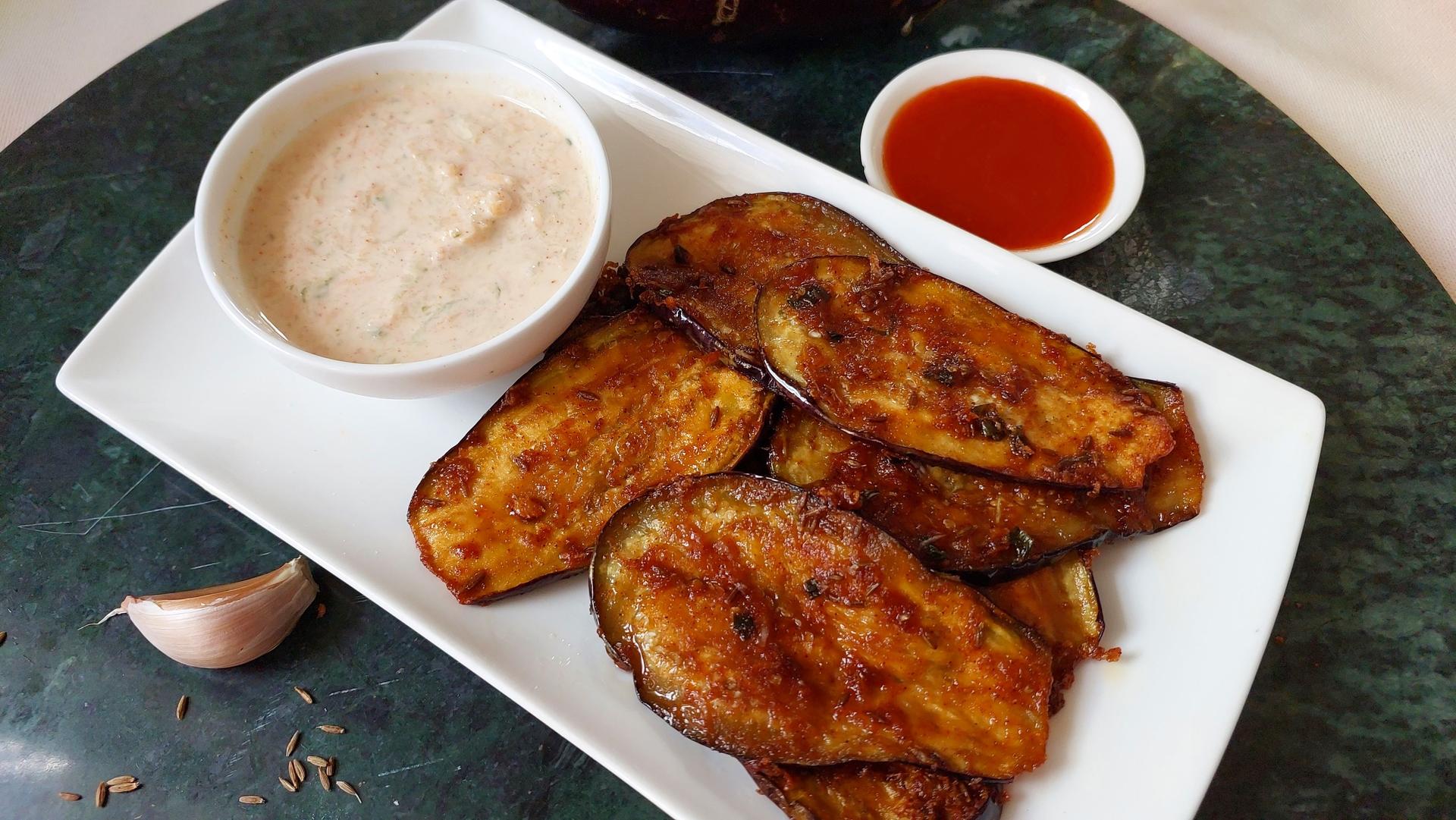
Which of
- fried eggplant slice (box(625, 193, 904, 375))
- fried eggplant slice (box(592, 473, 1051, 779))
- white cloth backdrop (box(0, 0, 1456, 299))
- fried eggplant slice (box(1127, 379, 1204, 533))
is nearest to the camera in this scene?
fried eggplant slice (box(592, 473, 1051, 779))

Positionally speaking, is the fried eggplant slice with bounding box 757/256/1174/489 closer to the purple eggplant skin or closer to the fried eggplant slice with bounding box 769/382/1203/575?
the fried eggplant slice with bounding box 769/382/1203/575

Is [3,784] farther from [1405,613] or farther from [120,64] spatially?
[1405,613]

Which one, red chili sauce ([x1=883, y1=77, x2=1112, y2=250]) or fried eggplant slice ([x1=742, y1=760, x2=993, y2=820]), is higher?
red chili sauce ([x1=883, y1=77, x2=1112, y2=250])

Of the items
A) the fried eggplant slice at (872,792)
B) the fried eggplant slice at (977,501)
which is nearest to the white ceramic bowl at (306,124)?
the fried eggplant slice at (977,501)

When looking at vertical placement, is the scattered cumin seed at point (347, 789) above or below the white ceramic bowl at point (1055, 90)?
below

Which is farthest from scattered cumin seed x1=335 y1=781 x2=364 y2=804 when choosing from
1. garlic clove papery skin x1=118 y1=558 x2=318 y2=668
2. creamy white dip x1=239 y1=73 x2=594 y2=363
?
creamy white dip x1=239 y1=73 x2=594 y2=363

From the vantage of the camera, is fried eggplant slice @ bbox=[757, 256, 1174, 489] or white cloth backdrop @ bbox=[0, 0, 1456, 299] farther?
white cloth backdrop @ bbox=[0, 0, 1456, 299]

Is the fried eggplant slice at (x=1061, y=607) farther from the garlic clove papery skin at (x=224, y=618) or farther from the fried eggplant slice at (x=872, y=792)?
the garlic clove papery skin at (x=224, y=618)

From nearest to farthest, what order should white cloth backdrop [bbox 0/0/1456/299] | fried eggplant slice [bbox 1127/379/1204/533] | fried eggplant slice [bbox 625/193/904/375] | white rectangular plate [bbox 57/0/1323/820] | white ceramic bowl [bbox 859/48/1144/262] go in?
white rectangular plate [bbox 57/0/1323/820] < fried eggplant slice [bbox 1127/379/1204/533] < fried eggplant slice [bbox 625/193/904/375] < white ceramic bowl [bbox 859/48/1144/262] < white cloth backdrop [bbox 0/0/1456/299]
